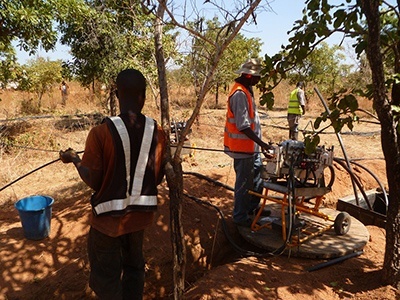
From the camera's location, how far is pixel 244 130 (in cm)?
385

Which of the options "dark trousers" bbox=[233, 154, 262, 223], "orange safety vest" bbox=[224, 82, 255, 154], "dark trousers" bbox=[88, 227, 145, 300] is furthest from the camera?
"dark trousers" bbox=[233, 154, 262, 223]

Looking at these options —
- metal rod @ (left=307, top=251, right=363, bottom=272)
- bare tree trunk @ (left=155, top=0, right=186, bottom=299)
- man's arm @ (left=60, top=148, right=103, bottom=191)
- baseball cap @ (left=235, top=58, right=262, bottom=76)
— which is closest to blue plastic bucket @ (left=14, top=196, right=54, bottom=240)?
man's arm @ (left=60, top=148, right=103, bottom=191)

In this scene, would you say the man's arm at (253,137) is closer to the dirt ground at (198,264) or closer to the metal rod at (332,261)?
the dirt ground at (198,264)

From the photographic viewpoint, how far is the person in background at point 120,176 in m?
2.09

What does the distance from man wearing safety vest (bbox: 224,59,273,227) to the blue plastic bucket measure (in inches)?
83.7

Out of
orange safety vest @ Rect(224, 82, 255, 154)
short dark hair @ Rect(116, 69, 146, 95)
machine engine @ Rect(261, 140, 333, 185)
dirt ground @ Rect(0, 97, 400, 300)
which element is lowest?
dirt ground @ Rect(0, 97, 400, 300)

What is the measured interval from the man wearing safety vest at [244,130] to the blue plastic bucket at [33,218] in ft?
6.98

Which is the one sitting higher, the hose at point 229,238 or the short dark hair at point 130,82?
the short dark hair at point 130,82

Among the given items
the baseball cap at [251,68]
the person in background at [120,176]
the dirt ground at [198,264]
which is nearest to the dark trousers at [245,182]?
the dirt ground at [198,264]

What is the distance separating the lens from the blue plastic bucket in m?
3.64

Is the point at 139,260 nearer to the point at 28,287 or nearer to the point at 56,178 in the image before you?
the point at 28,287

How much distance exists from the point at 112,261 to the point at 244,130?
2092 millimetres

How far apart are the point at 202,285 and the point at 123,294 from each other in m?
0.84

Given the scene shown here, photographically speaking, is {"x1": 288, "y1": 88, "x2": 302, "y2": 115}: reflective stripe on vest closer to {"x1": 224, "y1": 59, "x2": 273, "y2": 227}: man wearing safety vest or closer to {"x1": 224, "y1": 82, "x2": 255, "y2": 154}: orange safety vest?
{"x1": 224, "y1": 59, "x2": 273, "y2": 227}: man wearing safety vest
